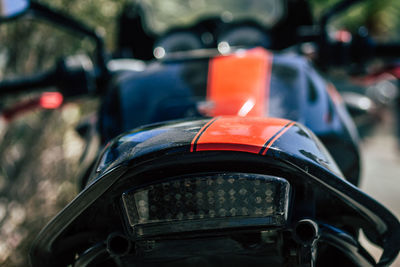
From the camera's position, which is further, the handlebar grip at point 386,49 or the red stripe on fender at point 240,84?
the handlebar grip at point 386,49

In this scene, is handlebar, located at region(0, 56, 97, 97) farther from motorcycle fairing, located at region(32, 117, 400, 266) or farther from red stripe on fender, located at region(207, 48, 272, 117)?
motorcycle fairing, located at region(32, 117, 400, 266)

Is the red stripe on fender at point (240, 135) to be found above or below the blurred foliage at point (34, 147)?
above

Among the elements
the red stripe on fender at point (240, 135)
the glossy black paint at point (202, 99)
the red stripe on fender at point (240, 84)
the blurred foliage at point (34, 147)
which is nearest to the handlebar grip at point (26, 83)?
the glossy black paint at point (202, 99)

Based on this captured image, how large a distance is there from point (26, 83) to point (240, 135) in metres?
1.76

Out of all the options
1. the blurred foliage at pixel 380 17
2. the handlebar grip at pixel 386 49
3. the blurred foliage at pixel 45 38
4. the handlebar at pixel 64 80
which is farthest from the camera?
the blurred foliage at pixel 380 17

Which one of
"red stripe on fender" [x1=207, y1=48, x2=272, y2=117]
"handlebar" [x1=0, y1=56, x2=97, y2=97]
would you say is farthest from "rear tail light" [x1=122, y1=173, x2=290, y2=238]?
"handlebar" [x1=0, y1=56, x2=97, y2=97]

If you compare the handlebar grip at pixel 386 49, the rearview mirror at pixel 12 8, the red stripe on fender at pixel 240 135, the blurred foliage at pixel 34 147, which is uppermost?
the rearview mirror at pixel 12 8

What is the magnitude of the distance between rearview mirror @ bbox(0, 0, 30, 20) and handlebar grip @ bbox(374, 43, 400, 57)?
192 centimetres

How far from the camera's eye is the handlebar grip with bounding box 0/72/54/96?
2.33 meters

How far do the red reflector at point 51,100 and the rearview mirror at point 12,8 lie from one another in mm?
429

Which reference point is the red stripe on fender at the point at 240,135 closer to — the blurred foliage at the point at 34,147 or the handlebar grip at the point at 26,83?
the handlebar grip at the point at 26,83

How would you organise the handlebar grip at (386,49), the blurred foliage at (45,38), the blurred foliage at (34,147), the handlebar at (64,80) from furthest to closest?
the blurred foliage at (45,38) → the blurred foliage at (34,147) → the handlebar grip at (386,49) → the handlebar at (64,80)

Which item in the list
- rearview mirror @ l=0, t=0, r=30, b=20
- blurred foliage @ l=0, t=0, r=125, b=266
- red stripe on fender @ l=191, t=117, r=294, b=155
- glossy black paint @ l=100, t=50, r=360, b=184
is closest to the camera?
red stripe on fender @ l=191, t=117, r=294, b=155

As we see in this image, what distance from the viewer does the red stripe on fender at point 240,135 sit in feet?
3.06
